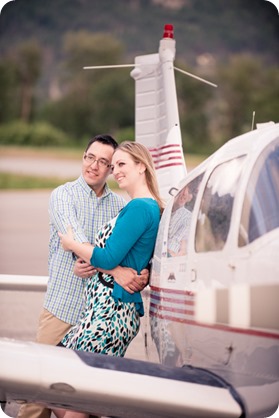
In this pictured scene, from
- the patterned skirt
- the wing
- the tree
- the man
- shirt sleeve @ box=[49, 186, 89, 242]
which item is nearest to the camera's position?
the wing

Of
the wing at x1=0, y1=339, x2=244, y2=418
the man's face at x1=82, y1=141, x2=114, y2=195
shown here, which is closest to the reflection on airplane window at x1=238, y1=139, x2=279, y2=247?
the wing at x1=0, y1=339, x2=244, y2=418

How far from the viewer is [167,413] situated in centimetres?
260

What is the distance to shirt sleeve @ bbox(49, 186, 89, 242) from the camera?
337 centimetres

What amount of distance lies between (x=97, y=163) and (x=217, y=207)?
1004 millimetres

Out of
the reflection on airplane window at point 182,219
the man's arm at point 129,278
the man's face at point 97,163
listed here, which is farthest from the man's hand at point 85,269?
the man's face at point 97,163

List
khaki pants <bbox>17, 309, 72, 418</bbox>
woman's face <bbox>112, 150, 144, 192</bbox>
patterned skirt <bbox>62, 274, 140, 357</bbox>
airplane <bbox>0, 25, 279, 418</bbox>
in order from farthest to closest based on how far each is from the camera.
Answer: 1. khaki pants <bbox>17, 309, 72, 418</bbox>
2. woman's face <bbox>112, 150, 144, 192</bbox>
3. patterned skirt <bbox>62, 274, 140, 357</bbox>
4. airplane <bbox>0, 25, 279, 418</bbox>

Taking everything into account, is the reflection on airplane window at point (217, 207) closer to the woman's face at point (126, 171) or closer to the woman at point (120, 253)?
the woman at point (120, 253)

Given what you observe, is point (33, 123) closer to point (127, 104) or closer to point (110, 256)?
point (127, 104)

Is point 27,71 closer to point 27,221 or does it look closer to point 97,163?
point 27,221

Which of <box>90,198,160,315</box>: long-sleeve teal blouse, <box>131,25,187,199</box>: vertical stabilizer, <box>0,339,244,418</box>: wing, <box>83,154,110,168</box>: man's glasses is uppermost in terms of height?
<box>131,25,187,199</box>: vertical stabilizer

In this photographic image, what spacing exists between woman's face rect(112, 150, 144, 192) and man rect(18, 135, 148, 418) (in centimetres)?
35

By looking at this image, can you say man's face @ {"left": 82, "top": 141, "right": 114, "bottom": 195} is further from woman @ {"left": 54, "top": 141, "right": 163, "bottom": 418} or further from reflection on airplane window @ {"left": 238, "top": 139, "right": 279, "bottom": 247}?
reflection on airplane window @ {"left": 238, "top": 139, "right": 279, "bottom": 247}

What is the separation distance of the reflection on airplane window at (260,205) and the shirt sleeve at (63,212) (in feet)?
3.22

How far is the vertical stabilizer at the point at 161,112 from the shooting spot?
480 centimetres
